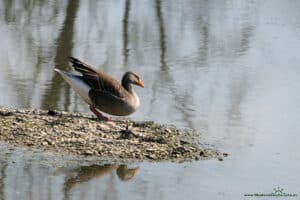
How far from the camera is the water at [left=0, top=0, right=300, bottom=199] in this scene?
8.80m

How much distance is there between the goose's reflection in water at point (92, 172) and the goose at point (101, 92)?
1908 millimetres

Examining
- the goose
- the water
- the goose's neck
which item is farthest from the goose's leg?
the water

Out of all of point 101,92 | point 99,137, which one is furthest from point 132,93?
point 99,137

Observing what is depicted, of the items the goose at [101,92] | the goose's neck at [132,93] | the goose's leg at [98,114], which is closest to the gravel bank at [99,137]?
the goose's leg at [98,114]

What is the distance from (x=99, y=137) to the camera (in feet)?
33.2

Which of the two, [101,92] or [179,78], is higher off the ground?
[101,92]

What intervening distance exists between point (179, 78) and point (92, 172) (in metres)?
5.31

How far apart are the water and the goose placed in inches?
23.3

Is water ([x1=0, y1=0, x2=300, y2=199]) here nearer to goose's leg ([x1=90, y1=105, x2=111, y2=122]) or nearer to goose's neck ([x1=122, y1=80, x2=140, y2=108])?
goose's neck ([x1=122, y1=80, x2=140, y2=108])

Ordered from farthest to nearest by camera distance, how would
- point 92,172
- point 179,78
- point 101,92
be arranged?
1. point 179,78
2. point 101,92
3. point 92,172

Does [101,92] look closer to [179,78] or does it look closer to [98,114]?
[98,114]

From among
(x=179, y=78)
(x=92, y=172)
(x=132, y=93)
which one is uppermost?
(x=132, y=93)

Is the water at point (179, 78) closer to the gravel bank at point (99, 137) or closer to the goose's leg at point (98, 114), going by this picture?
the gravel bank at point (99, 137)

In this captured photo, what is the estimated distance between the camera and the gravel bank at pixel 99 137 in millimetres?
9633
